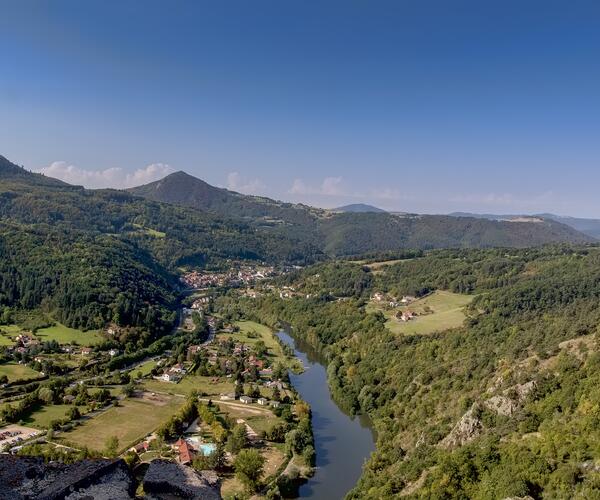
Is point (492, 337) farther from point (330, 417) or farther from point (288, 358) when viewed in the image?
point (288, 358)

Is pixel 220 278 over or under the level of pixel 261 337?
over

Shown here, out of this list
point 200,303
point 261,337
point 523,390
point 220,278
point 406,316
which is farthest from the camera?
point 220,278

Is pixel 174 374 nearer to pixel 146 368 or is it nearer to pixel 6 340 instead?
pixel 146 368

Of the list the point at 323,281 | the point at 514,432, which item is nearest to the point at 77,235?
the point at 323,281

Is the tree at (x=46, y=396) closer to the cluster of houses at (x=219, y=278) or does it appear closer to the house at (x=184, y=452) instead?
the house at (x=184, y=452)

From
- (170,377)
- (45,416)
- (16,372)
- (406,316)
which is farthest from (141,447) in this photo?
(406,316)

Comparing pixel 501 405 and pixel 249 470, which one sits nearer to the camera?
pixel 249 470
